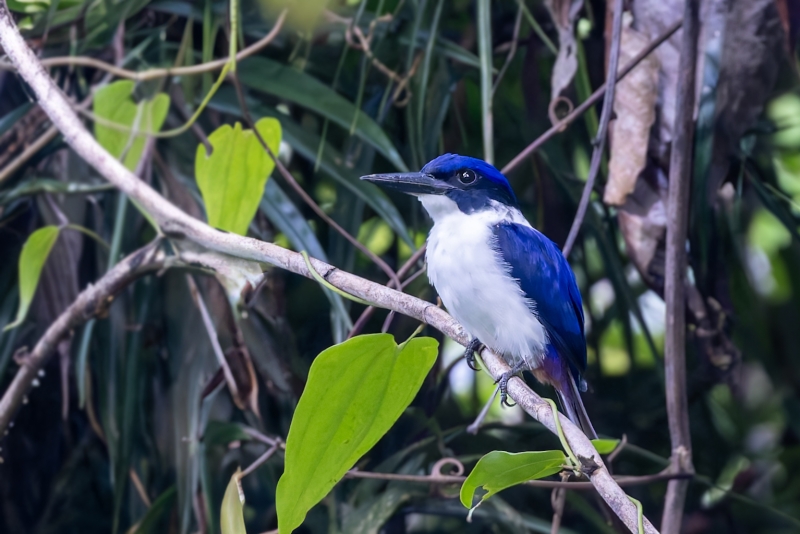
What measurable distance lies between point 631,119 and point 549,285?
0.38 m

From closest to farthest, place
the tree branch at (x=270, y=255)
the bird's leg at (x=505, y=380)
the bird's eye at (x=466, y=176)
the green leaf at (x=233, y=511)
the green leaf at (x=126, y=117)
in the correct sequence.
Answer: the tree branch at (x=270, y=255) < the green leaf at (x=233, y=511) < the bird's leg at (x=505, y=380) < the bird's eye at (x=466, y=176) < the green leaf at (x=126, y=117)

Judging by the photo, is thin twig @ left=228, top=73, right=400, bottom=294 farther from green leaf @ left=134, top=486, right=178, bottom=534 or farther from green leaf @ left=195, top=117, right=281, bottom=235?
green leaf @ left=134, top=486, right=178, bottom=534

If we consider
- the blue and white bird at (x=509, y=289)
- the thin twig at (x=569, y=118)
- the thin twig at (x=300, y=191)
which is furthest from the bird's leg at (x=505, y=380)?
the thin twig at (x=569, y=118)

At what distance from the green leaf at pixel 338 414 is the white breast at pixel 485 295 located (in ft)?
1.38

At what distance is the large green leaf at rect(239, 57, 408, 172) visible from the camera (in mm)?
1529

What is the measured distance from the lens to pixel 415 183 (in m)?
1.27

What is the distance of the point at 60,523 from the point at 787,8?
1793 millimetres

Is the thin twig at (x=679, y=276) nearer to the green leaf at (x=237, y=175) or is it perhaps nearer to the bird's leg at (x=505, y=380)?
the bird's leg at (x=505, y=380)

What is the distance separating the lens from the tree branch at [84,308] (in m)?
1.23

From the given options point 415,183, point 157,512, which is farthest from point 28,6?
point 157,512

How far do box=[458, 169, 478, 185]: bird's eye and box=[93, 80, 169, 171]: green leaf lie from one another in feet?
1.85

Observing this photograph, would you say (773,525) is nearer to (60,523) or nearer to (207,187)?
(207,187)

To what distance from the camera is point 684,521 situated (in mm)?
1731

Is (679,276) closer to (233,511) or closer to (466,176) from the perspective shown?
(466,176)
